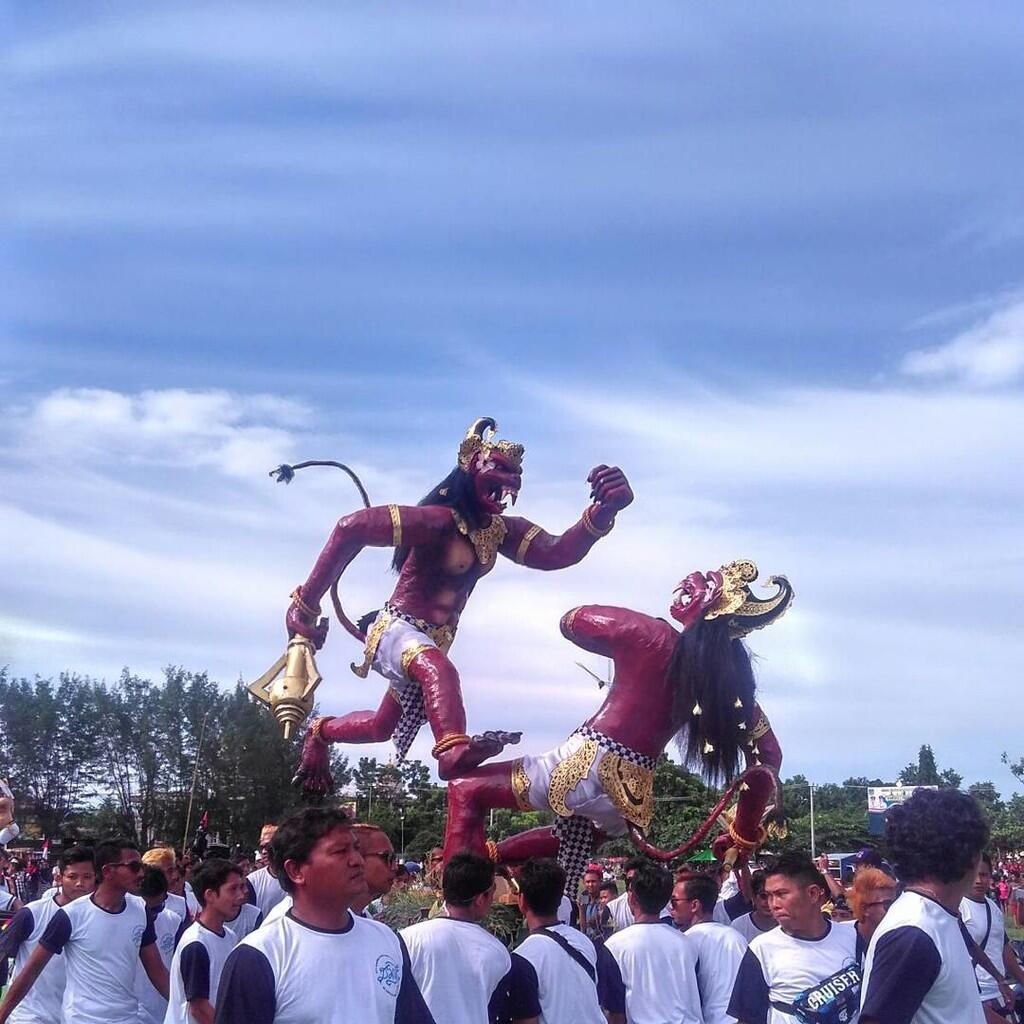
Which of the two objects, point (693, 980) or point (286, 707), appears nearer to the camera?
point (693, 980)

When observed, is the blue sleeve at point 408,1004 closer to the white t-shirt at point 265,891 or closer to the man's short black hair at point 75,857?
the man's short black hair at point 75,857

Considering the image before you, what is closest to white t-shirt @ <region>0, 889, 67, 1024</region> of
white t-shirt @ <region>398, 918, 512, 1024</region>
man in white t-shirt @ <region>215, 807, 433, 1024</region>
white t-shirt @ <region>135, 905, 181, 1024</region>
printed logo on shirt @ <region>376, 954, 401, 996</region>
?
white t-shirt @ <region>135, 905, 181, 1024</region>

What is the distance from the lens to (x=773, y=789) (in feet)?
23.1

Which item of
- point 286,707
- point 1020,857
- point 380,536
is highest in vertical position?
point 380,536

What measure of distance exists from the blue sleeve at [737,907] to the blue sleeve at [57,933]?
377 cm

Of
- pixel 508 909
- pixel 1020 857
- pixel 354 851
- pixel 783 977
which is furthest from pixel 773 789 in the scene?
pixel 1020 857

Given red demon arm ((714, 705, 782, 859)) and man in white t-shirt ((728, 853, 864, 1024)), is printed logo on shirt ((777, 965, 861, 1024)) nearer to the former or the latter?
man in white t-shirt ((728, 853, 864, 1024))

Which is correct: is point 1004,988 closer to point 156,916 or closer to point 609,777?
point 609,777

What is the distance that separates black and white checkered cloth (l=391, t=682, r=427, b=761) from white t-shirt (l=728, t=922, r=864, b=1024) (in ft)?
11.7

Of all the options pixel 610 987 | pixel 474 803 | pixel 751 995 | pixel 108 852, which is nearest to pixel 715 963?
pixel 610 987

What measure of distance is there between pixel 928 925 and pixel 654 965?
2.59 meters

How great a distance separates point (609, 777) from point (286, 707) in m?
2.02

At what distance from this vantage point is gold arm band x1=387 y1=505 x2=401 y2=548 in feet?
24.8

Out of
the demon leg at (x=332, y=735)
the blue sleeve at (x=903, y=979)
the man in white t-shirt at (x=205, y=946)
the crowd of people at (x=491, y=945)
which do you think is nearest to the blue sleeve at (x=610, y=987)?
the crowd of people at (x=491, y=945)
